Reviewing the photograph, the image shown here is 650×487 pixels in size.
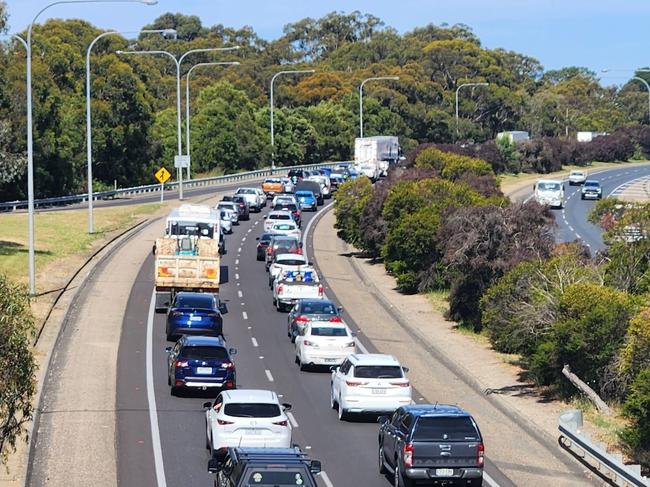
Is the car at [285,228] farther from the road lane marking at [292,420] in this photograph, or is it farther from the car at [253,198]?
the road lane marking at [292,420]

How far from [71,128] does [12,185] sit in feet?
30.7

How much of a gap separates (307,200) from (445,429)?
63124 mm

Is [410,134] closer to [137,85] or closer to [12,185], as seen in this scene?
[137,85]

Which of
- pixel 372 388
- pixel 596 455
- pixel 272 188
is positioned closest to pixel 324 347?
pixel 372 388

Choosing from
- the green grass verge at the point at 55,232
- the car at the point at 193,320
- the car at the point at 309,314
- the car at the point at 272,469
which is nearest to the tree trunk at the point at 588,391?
the car at the point at 309,314

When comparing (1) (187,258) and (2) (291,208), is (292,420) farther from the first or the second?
(2) (291,208)

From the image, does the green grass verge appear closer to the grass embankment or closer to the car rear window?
the grass embankment

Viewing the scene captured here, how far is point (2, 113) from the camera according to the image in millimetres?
76438

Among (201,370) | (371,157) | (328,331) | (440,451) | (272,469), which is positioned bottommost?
(201,370)

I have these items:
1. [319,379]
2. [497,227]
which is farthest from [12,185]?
[319,379]

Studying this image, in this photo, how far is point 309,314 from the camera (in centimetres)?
3866

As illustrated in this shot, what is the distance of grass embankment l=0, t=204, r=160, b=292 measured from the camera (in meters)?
52.1

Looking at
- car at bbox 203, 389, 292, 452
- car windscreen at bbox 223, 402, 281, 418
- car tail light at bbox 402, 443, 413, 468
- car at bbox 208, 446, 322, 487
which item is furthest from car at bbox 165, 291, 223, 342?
car at bbox 208, 446, 322, 487

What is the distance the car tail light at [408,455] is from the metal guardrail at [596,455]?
3.63 metres
